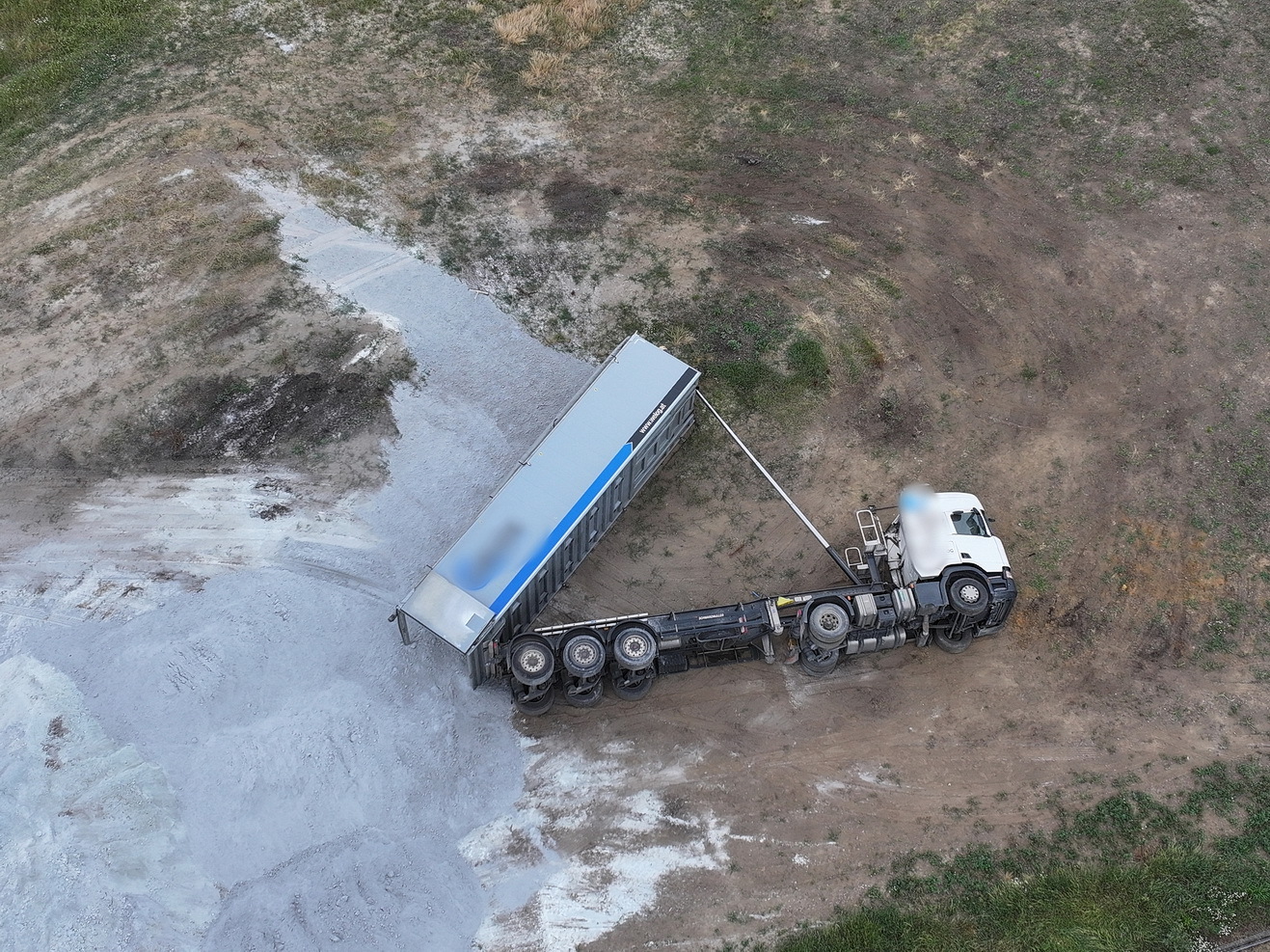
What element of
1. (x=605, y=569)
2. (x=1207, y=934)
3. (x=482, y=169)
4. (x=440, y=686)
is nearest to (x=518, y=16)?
(x=482, y=169)

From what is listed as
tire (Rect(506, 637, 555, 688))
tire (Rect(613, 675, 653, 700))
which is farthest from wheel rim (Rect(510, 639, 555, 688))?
tire (Rect(613, 675, 653, 700))

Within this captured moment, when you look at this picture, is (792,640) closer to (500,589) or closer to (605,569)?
(605,569)

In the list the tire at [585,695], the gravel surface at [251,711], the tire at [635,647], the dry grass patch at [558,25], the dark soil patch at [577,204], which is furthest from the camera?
the dry grass patch at [558,25]

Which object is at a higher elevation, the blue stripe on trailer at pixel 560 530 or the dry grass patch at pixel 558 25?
the dry grass patch at pixel 558 25

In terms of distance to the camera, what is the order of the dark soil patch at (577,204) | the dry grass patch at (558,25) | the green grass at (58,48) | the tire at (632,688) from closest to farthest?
the tire at (632,688) → the dark soil patch at (577,204) → the green grass at (58,48) → the dry grass patch at (558,25)

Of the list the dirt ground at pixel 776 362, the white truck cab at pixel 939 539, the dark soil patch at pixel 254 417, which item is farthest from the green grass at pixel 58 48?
the white truck cab at pixel 939 539

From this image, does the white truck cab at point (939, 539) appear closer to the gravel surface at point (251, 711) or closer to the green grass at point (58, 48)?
the gravel surface at point (251, 711)
